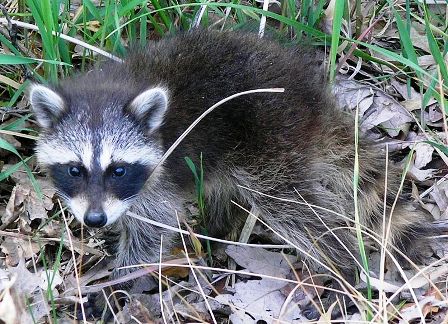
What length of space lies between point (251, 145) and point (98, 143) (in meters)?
0.95

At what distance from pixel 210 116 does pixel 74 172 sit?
87cm

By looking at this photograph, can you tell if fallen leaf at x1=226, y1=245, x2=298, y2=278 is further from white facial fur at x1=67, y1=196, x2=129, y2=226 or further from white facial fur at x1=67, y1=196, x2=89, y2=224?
white facial fur at x1=67, y1=196, x2=89, y2=224

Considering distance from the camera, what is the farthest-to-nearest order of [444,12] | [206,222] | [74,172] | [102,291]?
1. [444,12]
2. [206,222]
3. [102,291]
4. [74,172]

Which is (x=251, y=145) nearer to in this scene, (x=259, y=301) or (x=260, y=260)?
(x=260, y=260)

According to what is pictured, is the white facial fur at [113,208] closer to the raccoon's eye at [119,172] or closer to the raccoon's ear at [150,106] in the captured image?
the raccoon's eye at [119,172]

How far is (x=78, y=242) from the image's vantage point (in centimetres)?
439

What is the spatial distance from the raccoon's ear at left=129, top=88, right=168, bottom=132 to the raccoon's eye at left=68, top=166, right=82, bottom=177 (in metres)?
0.40

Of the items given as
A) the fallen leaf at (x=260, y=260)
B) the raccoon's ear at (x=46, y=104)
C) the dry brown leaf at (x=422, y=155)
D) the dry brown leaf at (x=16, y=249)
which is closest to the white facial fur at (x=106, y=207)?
the raccoon's ear at (x=46, y=104)

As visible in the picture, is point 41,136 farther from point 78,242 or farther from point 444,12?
point 444,12

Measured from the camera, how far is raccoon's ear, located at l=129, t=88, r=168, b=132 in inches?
152

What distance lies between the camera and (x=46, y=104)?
3.89 m

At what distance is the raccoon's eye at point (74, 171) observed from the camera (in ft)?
12.5

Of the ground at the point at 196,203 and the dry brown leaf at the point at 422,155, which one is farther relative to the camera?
the dry brown leaf at the point at 422,155

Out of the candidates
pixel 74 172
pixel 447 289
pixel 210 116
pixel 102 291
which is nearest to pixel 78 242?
pixel 102 291
